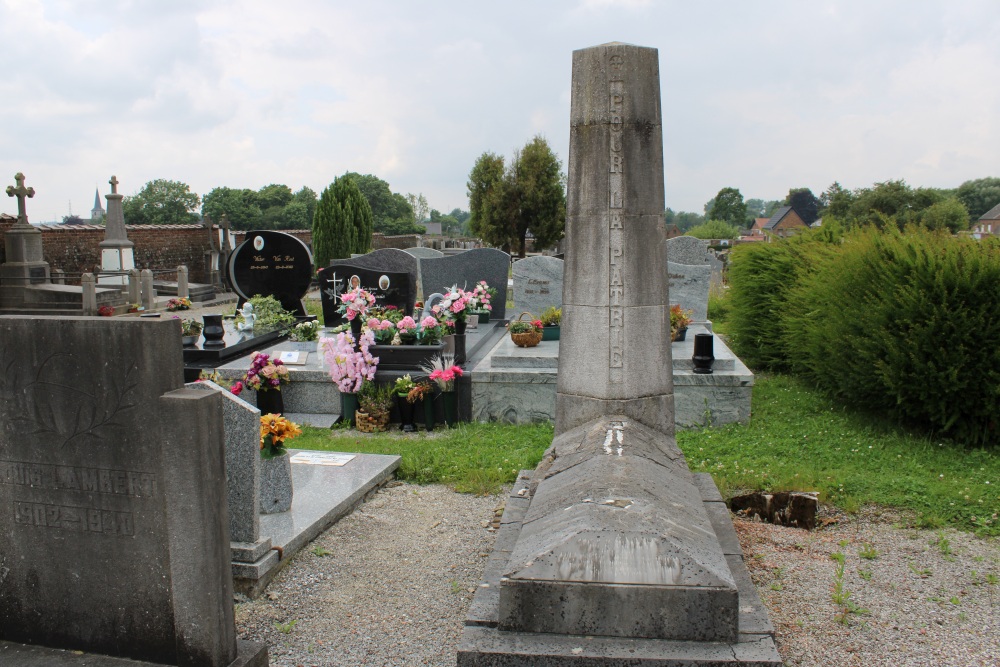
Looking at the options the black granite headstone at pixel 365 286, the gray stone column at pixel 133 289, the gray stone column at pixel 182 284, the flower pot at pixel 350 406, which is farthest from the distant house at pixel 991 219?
the flower pot at pixel 350 406

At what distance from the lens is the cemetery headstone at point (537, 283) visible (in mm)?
12352

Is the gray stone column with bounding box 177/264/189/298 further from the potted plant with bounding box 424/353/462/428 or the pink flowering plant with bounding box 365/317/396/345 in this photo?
the potted plant with bounding box 424/353/462/428

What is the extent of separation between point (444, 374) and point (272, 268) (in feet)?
19.0

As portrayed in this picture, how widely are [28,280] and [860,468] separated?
18.1 m

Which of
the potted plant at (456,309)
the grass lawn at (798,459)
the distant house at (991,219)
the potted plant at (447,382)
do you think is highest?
the distant house at (991,219)

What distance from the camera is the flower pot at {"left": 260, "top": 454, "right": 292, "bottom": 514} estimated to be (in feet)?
17.4

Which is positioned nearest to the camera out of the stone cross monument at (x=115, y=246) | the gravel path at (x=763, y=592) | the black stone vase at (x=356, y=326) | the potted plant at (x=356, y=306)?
the gravel path at (x=763, y=592)

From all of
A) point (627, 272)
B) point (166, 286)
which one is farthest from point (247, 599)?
point (166, 286)

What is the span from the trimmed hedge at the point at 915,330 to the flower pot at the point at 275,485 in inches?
218

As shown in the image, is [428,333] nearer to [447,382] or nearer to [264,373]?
[447,382]

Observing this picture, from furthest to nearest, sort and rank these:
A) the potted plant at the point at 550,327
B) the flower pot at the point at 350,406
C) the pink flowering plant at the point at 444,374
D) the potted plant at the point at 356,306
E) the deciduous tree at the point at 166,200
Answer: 1. the deciduous tree at the point at 166,200
2. the potted plant at the point at 550,327
3. the potted plant at the point at 356,306
4. the flower pot at the point at 350,406
5. the pink flowering plant at the point at 444,374

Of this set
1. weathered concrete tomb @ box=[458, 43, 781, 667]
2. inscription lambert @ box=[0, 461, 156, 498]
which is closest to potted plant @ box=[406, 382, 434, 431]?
weathered concrete tomb @ box=[458, 43, 781, 667]

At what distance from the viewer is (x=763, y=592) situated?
4.38 meters

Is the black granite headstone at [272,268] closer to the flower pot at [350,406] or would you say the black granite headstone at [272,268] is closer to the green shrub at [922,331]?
the flower pot at [350,406]
